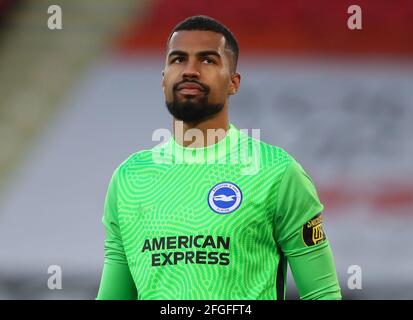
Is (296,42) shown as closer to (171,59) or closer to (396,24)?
(396,24)

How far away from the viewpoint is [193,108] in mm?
2508

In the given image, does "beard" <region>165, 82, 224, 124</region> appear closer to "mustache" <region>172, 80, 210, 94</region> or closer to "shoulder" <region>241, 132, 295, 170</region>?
"mustache" <region>172, 80, 210, 94</region>

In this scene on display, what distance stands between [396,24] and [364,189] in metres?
1.09

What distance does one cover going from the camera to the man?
95.7 inches

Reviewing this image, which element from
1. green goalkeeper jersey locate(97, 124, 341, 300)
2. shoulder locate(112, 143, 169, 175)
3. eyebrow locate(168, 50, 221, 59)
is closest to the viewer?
green goalkeeper jersey locate(97, 124, 341, 300)

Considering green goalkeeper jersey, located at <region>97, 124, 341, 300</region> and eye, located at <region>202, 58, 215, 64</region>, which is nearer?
green goalkeeper jersey, located at <region>97, 124, 341, 300</region>

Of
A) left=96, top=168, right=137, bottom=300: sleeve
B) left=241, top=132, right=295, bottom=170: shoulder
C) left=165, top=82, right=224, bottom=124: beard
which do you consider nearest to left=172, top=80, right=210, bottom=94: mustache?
left=165, top=82, right=224, bottom=124: beard

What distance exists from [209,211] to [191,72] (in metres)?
0.43

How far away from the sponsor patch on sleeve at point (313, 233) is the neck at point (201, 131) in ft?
1.31

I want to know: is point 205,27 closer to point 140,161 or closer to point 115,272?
point 140,161

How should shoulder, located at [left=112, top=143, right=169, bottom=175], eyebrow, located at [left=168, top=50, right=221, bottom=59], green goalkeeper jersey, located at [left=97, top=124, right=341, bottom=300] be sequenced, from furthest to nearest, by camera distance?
shoulder, located at [left=112, top=143, right=169, bottom=175] → eyebrow, located at [left=168, top=50, right=221, bottom=59] → green goalkeeper jersey, located at [left=97, top=124, right=341, bottom=300]
